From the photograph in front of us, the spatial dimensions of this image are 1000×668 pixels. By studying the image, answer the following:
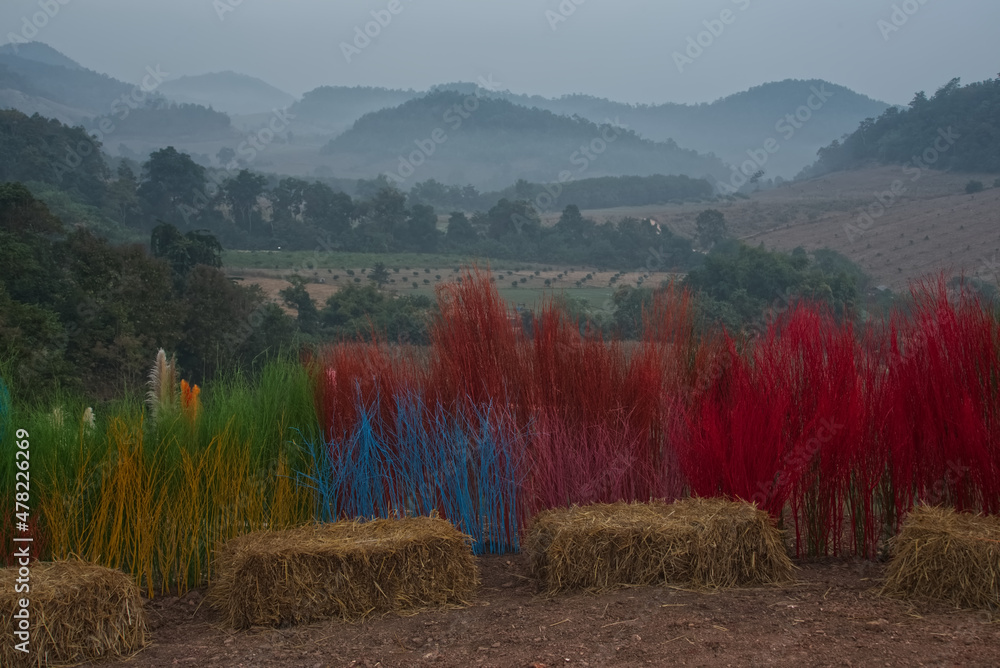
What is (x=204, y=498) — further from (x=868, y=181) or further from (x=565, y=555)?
(x=868, y=181)

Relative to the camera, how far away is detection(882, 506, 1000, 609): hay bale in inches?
136

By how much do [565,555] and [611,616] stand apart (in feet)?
1.31

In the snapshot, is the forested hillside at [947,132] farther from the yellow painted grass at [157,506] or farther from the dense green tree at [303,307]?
the yellow painted grass at [157,506]

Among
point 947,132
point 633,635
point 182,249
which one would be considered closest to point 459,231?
point 182,249

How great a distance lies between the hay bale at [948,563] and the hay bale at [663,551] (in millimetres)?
528

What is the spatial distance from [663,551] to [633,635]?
638 millimetres

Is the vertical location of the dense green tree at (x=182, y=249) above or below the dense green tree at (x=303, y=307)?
above

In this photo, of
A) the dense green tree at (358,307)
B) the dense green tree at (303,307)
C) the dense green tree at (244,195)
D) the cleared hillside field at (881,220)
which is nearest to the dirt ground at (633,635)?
the dense green tree at (358,307)

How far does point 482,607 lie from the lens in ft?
12.4

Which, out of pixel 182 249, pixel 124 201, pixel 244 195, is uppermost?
pixel 244 195

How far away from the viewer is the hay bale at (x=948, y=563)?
3443mm

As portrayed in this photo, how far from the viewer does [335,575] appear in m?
3.59

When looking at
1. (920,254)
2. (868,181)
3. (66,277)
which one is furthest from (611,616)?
(868,181)

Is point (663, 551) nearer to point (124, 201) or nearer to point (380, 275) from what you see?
point (380, 275)
